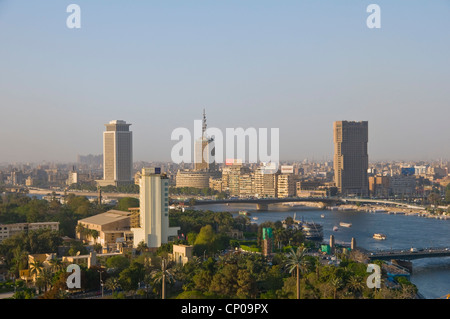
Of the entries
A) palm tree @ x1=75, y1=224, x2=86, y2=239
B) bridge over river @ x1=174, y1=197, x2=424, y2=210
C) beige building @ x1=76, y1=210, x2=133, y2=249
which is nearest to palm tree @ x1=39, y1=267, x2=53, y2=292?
beige building @ x1=76, y1=210, x2=133, y2=249

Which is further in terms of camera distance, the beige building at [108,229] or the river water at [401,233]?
the beige building at [108,229]

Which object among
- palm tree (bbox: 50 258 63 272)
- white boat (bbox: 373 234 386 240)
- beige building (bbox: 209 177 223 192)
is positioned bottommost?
white boat (bbox: 373 234 386 240)

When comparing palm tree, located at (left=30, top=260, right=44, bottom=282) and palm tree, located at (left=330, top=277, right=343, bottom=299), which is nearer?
palm tree, located at (left=330, top=277, right=343, bottom=299)

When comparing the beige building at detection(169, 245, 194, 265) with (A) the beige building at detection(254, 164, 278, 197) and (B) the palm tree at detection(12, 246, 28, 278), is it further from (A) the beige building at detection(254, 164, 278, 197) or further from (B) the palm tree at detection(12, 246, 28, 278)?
(A) the beige building at detection(254, 164, 278, 197)

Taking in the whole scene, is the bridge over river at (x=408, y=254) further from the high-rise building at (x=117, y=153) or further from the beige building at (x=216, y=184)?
the high-rise building at (x=117, y=153)

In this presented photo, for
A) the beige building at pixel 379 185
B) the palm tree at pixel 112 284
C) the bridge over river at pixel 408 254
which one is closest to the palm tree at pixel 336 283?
the palm tree at pixel 112 284

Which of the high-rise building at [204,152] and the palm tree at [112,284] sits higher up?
the high-rise building at [204,152]

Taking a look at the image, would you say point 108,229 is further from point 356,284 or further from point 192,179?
point 192,179

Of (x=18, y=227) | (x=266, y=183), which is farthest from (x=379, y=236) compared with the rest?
(x=266, y=183)
